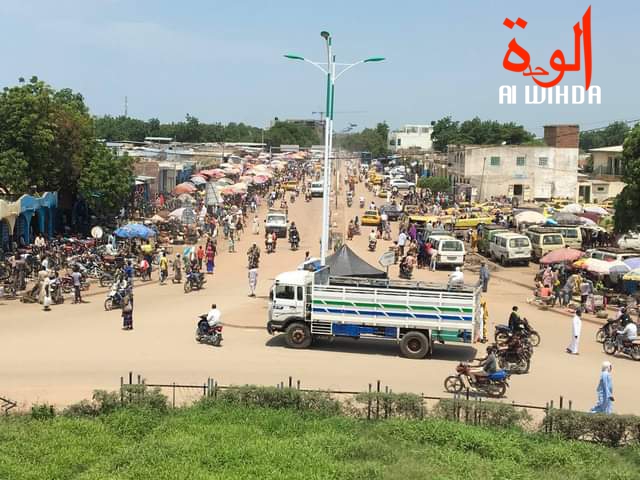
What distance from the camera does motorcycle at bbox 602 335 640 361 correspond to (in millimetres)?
18922

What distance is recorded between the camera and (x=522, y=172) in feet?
221

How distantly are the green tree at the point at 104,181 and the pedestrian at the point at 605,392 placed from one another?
29.4 meters

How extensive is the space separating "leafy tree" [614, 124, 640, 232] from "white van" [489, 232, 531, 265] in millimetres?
4132

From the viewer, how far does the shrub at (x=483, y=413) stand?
515 inches

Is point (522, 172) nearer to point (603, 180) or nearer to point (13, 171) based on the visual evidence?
point (603, 180)

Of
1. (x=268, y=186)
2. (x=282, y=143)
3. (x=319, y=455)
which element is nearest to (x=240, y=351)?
(x=319, y=455)

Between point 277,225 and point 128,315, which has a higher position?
point 277,225

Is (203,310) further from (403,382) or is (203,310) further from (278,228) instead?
(278,228)

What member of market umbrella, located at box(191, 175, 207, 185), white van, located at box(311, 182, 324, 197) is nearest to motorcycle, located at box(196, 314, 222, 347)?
market umbrella, located at box(191, 175, 207, 185)

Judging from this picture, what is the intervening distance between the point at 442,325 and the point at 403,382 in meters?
2.21

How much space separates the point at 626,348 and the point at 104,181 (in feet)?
89.5

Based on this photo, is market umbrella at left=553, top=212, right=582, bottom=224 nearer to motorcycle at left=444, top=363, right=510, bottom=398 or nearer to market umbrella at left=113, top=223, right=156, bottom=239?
market umbrella at left=113, top=223, right=156, bottom=239

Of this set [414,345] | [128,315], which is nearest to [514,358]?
[414,345]

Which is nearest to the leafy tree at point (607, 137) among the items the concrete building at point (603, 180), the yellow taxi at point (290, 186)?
the concrete building at point (603, 180)
